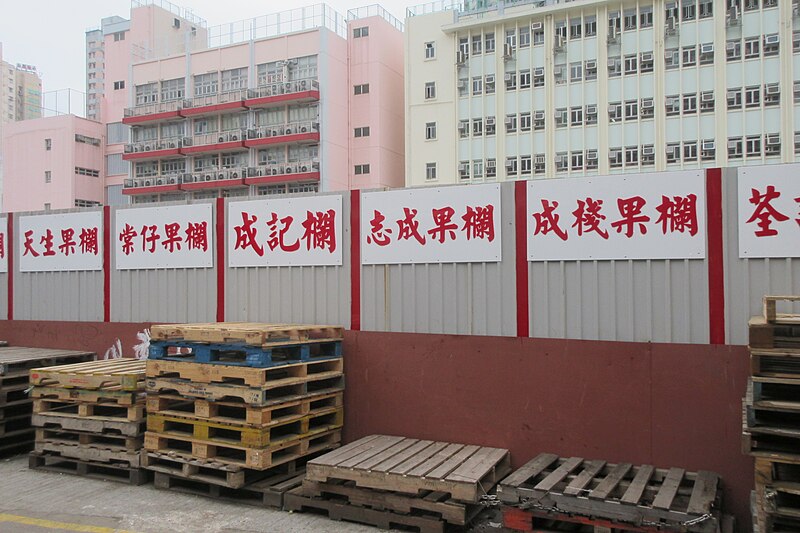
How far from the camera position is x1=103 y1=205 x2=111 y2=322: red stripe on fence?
10.8 metres

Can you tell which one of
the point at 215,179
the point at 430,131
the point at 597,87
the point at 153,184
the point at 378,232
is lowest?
the point at 378,232

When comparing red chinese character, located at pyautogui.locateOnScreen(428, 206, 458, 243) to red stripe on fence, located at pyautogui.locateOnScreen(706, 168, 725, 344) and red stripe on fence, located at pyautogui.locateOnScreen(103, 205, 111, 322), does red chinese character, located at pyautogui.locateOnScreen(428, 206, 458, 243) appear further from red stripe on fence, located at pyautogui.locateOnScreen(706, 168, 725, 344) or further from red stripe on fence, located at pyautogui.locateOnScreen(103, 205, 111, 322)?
red stripe on fence, located at pyautogui.locateOnScreen(103, 205, 111, 322)

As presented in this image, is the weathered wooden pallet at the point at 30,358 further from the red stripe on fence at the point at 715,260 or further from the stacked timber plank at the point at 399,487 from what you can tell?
the red stripe on fence at the point at 715,260

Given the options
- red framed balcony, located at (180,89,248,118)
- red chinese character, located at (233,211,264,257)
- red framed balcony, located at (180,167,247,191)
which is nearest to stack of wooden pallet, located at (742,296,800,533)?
red chinese character, located at (233,211,264,257)

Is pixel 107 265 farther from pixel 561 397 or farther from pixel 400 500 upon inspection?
pixel 561 397

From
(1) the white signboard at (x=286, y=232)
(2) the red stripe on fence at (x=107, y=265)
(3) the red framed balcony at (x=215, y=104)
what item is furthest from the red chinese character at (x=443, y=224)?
(3) the red framed balcony at (x=215, y=104)

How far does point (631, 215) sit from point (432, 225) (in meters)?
2.40

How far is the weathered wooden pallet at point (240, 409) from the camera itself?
7.32 metres

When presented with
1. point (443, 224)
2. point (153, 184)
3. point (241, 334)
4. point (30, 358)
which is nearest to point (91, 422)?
point (30, 358)

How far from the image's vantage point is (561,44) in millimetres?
38906

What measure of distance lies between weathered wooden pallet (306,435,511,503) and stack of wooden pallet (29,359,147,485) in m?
2.61

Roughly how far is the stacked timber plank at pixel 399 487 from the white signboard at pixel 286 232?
291 centimetres

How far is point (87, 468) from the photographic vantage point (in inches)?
334

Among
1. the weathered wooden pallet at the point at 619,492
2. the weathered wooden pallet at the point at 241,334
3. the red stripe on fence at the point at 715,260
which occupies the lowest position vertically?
the weathered wooden pallet at the point at 619,492
